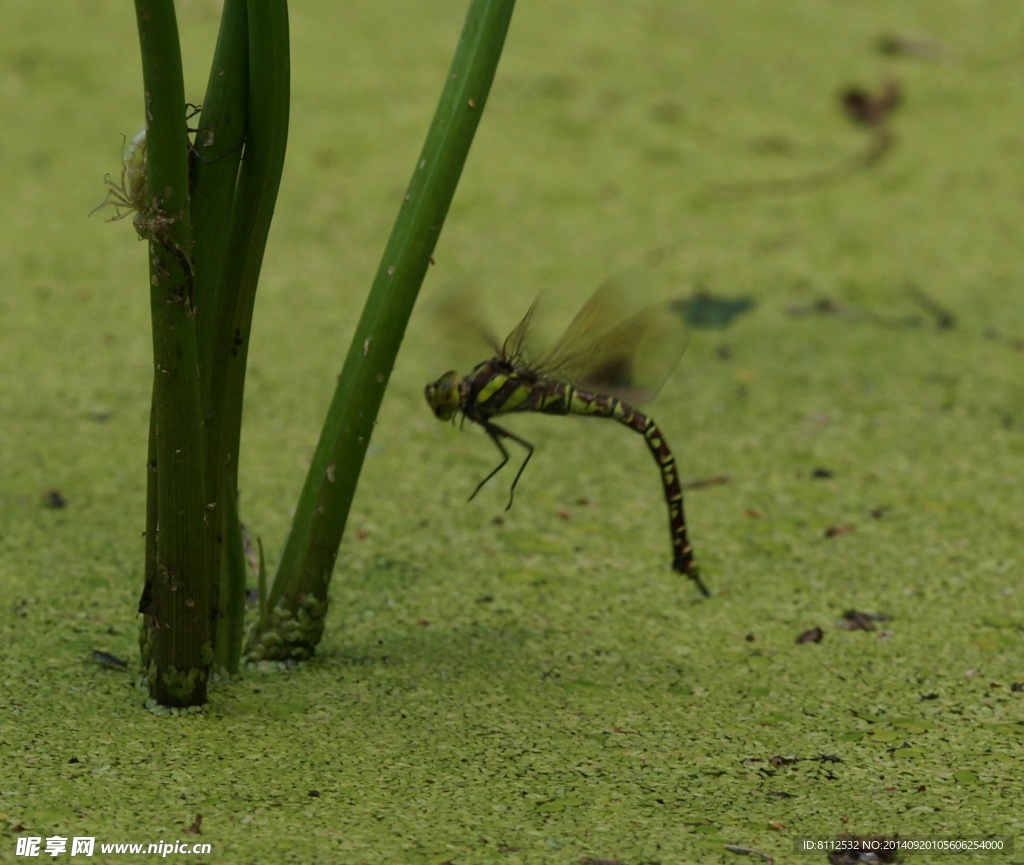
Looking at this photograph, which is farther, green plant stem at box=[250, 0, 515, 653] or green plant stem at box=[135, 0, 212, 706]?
green plant stem at box=[250, 0, 515, 653]

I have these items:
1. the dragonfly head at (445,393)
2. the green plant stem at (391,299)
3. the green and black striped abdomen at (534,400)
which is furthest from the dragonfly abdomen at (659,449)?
the green plant stem at (391,299)

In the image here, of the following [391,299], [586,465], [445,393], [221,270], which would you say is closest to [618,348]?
[445,393]

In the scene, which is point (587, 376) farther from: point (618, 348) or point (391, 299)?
point (391, 299)

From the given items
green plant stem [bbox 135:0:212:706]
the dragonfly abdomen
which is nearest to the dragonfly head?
the dragonfly abdomen

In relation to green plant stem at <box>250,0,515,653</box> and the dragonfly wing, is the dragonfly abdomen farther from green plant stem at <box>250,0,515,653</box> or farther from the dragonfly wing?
green plant stem at <box>250,0,515,653</box>

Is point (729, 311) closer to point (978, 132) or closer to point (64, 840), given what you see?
point (978, 132)

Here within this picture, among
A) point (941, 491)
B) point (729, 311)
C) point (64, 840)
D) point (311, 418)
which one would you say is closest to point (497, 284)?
point (729, 311)

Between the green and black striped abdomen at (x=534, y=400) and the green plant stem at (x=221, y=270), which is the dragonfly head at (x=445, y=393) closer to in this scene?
the green and black striped abdomen at (x=534, y=400)
